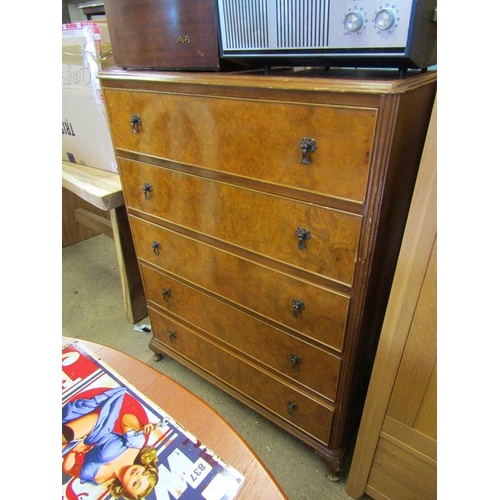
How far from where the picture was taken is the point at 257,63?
0.87m

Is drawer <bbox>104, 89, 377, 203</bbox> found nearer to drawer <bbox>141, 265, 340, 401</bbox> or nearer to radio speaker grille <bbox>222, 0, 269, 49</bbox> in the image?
radio speaker grille <bbox>222, 0, 269, 49</bbox>

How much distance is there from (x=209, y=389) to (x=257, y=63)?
4.08ft

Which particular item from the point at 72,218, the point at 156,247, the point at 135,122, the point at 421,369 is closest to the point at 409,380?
the point at 421,369

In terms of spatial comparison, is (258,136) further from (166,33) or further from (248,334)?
(248,334)

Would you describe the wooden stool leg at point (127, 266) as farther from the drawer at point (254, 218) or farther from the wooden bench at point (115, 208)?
the drawer at point (254, 218)

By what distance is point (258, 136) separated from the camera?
2.67ft

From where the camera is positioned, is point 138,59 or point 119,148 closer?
point 138,59

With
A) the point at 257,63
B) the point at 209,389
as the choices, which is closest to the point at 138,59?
the point at 257,63

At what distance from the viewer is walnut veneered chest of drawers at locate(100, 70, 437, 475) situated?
71 centimetres
